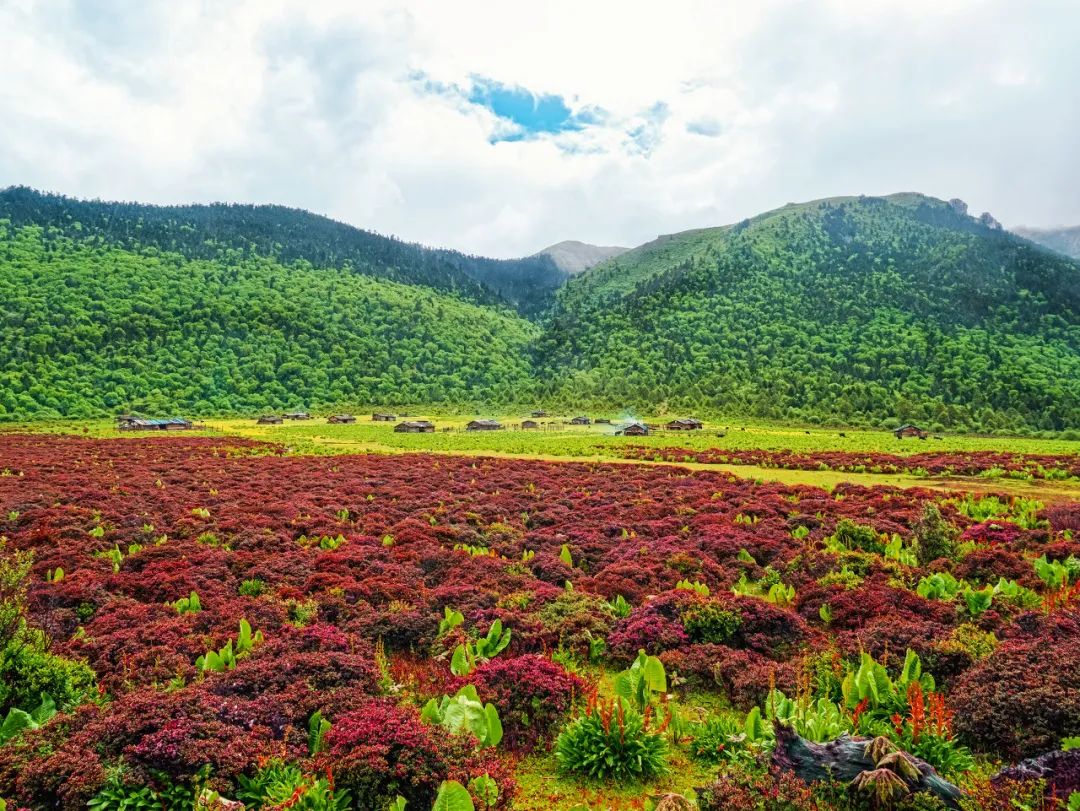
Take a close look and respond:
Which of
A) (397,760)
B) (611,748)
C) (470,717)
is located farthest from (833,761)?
(397,760)

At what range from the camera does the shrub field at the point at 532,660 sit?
519 centimetres

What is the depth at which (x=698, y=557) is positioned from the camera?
13133 millimetres

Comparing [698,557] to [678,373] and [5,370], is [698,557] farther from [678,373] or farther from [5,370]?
[5,370]

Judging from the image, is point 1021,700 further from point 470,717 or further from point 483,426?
point 483,426

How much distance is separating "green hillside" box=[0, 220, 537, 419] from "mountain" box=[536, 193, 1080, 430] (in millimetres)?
25076

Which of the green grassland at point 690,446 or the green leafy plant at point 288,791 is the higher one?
the green leafy plant at point 288,791

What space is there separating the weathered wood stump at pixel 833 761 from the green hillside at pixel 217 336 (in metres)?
99.8

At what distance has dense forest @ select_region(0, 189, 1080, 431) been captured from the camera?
92875 mm

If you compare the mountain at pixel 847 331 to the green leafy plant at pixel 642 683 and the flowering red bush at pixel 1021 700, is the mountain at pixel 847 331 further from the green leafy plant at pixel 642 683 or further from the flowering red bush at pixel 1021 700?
the green leafy plant at pixel 642 683

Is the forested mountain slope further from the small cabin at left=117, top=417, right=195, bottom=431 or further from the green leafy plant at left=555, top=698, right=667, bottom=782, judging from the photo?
the green leafy plant at left=555, top=698, right=667, bottom=782

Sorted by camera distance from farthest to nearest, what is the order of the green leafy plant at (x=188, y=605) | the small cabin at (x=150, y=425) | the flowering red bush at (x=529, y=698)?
1. the small cabin at (x=150, y=425)
2. the green leafy plant at (x=188, y=605)
3. the flowering red bush at (x=529, y=698)

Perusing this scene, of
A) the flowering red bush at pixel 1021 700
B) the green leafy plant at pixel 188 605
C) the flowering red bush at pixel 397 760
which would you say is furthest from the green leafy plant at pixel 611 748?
the green leafy plant at pixel 188 605

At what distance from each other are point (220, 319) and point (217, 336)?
28.8 ft

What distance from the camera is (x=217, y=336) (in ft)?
395
